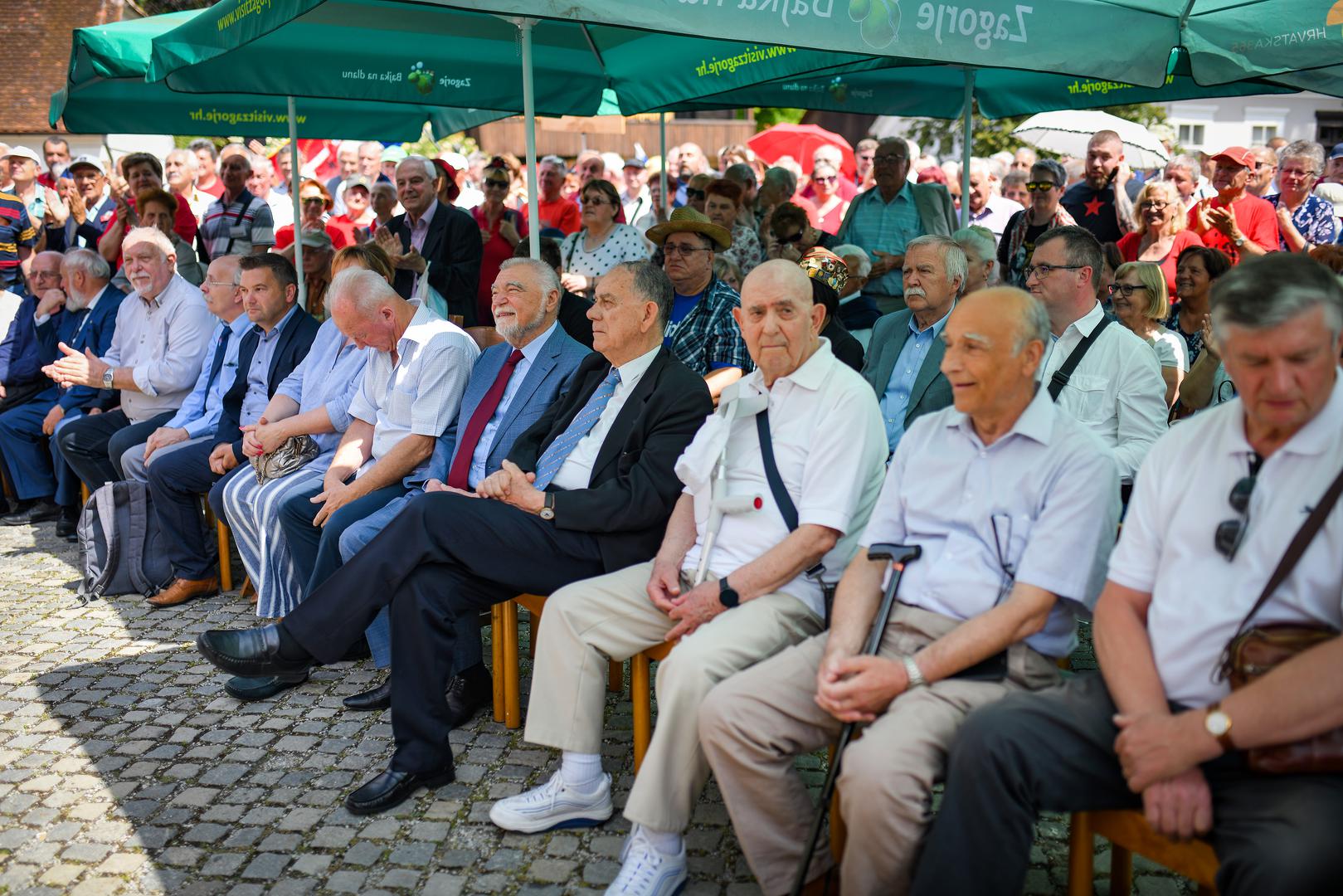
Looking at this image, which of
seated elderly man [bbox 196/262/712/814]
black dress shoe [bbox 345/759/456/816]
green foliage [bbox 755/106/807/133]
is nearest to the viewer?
black dress shoe [bbox 345/759/456/816]

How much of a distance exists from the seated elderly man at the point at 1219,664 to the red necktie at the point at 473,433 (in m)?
2.75

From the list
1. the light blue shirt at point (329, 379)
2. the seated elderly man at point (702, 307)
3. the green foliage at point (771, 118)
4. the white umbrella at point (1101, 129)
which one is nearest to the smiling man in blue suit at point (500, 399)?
the seated elderly man at point (702, 307)

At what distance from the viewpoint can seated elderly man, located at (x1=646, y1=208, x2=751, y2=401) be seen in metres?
5.26

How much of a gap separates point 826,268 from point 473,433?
2.00 m

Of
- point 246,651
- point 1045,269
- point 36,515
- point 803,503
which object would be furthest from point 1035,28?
point 36,515

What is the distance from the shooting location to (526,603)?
13.9 feet

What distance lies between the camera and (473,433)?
189 inches

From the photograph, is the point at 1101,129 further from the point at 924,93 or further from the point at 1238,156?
the point at 1238,156

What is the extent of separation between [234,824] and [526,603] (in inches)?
48.3

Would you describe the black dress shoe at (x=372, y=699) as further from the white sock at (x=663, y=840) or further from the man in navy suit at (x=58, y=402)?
the man in navy suit at (x=58, y=402)

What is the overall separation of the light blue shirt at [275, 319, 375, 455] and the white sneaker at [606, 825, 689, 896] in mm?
3107

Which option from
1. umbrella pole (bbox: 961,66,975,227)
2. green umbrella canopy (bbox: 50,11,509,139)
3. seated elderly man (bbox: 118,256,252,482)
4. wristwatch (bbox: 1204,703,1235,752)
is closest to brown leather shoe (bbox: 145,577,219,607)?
seated elderly man (bbox: 118,256,252,482)

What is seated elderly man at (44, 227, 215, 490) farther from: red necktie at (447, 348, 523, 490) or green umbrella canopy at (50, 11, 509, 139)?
→ red necktie at (447, 348, 523, 490)

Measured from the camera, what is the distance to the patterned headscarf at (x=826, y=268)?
5566 millimetres
